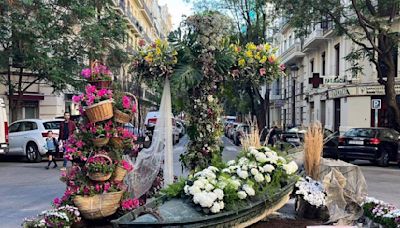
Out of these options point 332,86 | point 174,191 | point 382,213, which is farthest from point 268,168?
point 332,86

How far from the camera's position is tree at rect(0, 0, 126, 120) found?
17266 mm

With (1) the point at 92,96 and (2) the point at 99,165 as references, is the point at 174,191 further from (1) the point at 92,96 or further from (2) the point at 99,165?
(1) the point at 92,96

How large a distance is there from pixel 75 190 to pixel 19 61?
13397mm

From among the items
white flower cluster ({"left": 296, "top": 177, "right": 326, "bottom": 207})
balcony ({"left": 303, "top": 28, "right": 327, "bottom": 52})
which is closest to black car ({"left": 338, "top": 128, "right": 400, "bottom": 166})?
white flower cluster ({"left": 296, "top": 177, "right": 326, "bottom": 207})

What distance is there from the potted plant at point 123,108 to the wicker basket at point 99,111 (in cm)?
18

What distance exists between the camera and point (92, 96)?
6.55 m

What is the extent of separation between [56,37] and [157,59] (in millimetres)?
12713

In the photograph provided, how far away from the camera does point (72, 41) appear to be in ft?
65.0

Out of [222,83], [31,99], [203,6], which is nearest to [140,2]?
[203,6]

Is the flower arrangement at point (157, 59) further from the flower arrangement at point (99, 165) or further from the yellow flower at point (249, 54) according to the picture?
the flower arrangement at point (99, 165)

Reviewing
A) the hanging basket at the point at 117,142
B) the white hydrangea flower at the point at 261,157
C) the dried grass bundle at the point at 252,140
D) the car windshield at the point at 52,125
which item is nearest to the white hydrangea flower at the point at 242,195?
the white hydrangea flower at the point at 261,157

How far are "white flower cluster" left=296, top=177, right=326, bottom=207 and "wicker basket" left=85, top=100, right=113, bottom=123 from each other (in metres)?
3.04

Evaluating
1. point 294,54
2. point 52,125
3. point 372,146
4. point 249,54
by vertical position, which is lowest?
point 372,146

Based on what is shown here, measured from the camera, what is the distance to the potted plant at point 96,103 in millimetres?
6484
